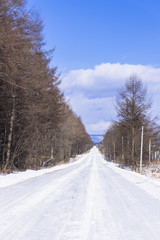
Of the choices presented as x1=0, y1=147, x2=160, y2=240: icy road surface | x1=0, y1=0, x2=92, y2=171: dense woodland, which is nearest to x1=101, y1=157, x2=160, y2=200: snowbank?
x1=0, y1=147, x2=160, y2=240: icy road surface

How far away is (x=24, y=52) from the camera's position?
34.6ft

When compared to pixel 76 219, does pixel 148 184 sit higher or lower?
lower

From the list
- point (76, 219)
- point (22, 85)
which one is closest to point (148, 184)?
point (76, 219)

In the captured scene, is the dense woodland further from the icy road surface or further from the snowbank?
the snowbank

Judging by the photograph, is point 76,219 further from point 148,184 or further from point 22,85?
point 22,85

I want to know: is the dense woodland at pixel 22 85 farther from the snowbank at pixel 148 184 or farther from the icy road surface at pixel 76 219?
the snowbank at pixel 148 184

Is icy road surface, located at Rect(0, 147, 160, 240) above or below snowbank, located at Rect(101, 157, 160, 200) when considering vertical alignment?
above

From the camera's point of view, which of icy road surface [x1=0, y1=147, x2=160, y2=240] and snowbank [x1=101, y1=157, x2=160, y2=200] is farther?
snowbank [x1=101, y1=157, x2=160, y2=200]

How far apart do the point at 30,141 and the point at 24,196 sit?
33.8ft

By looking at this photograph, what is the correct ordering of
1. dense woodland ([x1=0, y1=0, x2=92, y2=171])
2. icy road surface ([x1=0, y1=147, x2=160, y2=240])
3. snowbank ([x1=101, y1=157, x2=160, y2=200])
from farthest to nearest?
1. dense woodland ([x1=0, y1=0, x2=92, y2=171])
2. snowbank ([x1=101, y1=157, x2=160, y2=200])
3. icy road surface ([x1=0, y1=147, x2=160, y2=240])

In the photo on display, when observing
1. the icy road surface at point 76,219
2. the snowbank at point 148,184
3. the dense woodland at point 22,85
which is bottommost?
the snowbank at point 148,184

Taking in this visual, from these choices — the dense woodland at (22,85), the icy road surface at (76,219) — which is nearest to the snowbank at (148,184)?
the icy road surface at (76,219)

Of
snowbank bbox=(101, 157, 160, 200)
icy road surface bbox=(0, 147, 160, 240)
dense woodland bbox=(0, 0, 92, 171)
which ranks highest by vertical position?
dense woodland bbox=(0, 0, 92, 171)

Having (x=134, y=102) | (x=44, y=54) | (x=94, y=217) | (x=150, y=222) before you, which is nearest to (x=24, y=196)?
(x=94, y=217)
